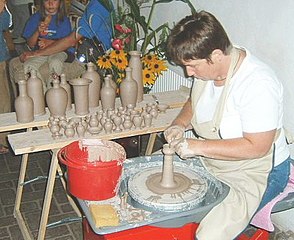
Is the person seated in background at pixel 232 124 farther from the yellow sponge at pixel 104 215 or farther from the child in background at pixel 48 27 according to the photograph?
the child in background at pixel 48 27

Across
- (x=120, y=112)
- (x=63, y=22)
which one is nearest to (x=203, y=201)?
(x=120, y=112)

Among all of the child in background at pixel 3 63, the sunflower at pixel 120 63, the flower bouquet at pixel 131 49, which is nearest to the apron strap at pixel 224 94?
the flower bouquet at pixel 131 49

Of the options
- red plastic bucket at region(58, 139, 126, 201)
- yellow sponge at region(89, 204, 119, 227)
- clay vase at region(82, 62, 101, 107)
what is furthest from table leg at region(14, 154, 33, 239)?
yellow sponge at region(89, 204, 119, 227)

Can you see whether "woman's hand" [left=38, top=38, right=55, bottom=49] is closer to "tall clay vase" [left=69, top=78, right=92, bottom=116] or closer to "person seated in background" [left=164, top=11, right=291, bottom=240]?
"tall clay vase" [left=69, top=78, right=92, bottom=116]

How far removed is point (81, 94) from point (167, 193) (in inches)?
37.0

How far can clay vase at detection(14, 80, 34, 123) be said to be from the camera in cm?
254

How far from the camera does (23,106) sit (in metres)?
2.54

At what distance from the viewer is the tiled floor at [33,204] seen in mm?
2709

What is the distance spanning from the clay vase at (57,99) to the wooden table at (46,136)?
0.22ft

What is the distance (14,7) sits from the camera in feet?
25.1

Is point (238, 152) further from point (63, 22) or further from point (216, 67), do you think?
point (63, 22)

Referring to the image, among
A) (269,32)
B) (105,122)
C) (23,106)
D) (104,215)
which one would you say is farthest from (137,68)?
(104,215)

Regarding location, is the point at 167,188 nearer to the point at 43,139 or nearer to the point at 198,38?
the point at 198,38

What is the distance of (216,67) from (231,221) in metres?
0.60
